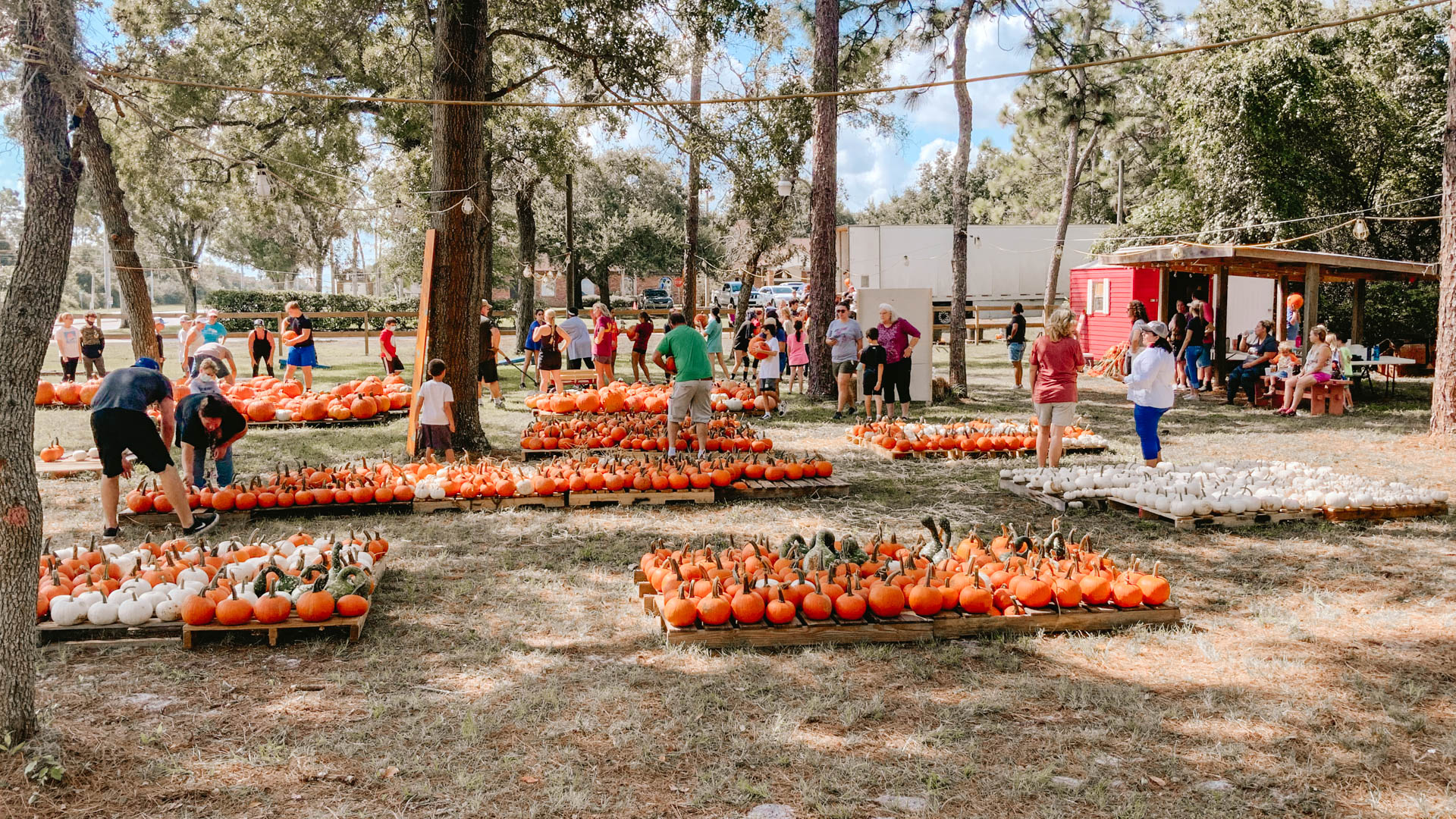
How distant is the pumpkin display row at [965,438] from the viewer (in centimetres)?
1196

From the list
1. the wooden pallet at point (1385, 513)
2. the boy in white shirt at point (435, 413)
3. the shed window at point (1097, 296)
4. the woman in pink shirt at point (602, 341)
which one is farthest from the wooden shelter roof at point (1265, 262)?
the boy in white shirt at point (435, 413)

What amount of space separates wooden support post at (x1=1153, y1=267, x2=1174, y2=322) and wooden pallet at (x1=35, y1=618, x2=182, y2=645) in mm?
22697

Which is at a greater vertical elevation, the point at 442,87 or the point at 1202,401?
the point at 442,87

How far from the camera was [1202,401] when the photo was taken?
701 inches

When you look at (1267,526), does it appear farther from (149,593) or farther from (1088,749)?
(149,593)

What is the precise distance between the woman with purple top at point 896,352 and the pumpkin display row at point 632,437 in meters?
2.99

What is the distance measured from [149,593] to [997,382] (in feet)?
59.1

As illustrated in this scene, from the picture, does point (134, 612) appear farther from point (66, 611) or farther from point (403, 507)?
point (403, 507)

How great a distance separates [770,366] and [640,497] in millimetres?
7686

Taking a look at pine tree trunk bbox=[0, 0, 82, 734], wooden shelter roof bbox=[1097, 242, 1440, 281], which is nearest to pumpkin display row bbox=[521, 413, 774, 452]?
pine tree trunk bbox=[0, 0, 82, 734]

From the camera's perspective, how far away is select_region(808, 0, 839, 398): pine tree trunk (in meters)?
17.0

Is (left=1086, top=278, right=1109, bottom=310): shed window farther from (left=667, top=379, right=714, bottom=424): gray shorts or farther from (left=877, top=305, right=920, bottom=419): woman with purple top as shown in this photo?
(left=667, top=379, right=714, bottom=424): gray shorts

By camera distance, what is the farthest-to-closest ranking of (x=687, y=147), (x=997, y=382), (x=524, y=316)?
(x=524, y=316)
(x=997, y=382)
(x=687, y=147)

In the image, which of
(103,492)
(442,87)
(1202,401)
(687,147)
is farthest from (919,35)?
(103,492)
